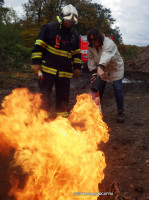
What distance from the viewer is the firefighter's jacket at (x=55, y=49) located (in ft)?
12.7

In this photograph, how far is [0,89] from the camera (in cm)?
877

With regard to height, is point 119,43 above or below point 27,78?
above

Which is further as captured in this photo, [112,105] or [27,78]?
[27,78]

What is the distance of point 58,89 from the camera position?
4324 mm

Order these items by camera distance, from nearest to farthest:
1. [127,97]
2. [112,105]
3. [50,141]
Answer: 1. [50,141]
2. [112,105]
3. [127,97]

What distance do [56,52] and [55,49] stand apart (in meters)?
0.06

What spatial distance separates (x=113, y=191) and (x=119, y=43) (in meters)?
35.1

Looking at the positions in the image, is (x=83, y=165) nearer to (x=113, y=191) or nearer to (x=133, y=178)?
(x=113, y=191)

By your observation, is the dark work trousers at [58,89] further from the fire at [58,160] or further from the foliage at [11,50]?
the foliage at [11,50]

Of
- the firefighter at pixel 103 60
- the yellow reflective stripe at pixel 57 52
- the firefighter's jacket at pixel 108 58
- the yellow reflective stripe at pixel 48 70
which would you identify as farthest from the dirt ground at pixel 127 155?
the yellow reflective stripe at pixel 57 52

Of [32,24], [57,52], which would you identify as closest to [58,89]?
[57,52]

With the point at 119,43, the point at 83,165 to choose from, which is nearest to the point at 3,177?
the point at 83,165

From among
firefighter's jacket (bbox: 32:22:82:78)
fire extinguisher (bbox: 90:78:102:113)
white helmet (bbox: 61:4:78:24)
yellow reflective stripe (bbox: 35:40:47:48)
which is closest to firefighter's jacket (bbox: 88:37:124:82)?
fire extinguisher (bbox: 90:78:102:113)

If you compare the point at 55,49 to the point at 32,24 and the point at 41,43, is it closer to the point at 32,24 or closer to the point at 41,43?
the point at 41,43
